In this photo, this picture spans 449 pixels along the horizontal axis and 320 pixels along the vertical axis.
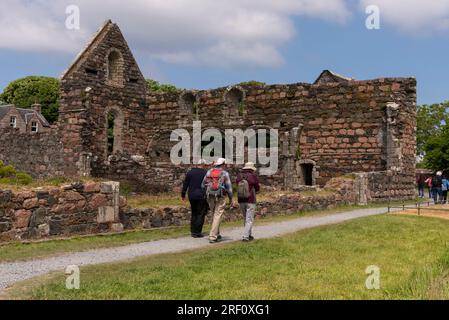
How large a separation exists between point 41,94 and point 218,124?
52988 mm

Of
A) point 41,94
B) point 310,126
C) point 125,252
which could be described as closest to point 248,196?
point 125,252

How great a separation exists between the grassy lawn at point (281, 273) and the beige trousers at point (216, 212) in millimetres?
1099

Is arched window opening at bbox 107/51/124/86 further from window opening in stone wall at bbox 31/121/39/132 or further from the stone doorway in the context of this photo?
→ window opening in stone wall at bbox 31/121/39/132

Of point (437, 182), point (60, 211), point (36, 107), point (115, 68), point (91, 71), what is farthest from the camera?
point (36, 107)

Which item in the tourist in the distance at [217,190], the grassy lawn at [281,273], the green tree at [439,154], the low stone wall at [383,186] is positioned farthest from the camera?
the green tree at [439,154]

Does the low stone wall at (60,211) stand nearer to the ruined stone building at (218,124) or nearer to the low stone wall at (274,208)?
the low stone wall at (274,208)

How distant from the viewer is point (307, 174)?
27.5 meters

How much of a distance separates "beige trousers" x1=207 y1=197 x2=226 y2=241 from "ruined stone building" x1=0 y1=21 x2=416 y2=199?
11170mm

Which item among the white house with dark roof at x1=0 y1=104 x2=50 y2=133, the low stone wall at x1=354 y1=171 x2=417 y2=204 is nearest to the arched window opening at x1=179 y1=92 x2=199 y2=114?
the low stone wall at x1=354 y1=171 x2=417 y2=204

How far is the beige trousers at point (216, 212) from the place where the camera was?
12.3 metres

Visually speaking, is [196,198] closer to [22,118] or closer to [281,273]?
[281,273]

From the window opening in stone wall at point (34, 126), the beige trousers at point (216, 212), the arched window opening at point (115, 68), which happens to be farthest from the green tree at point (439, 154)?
the window opening in stone wall at point (34, 126)

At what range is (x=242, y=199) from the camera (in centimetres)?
1253
